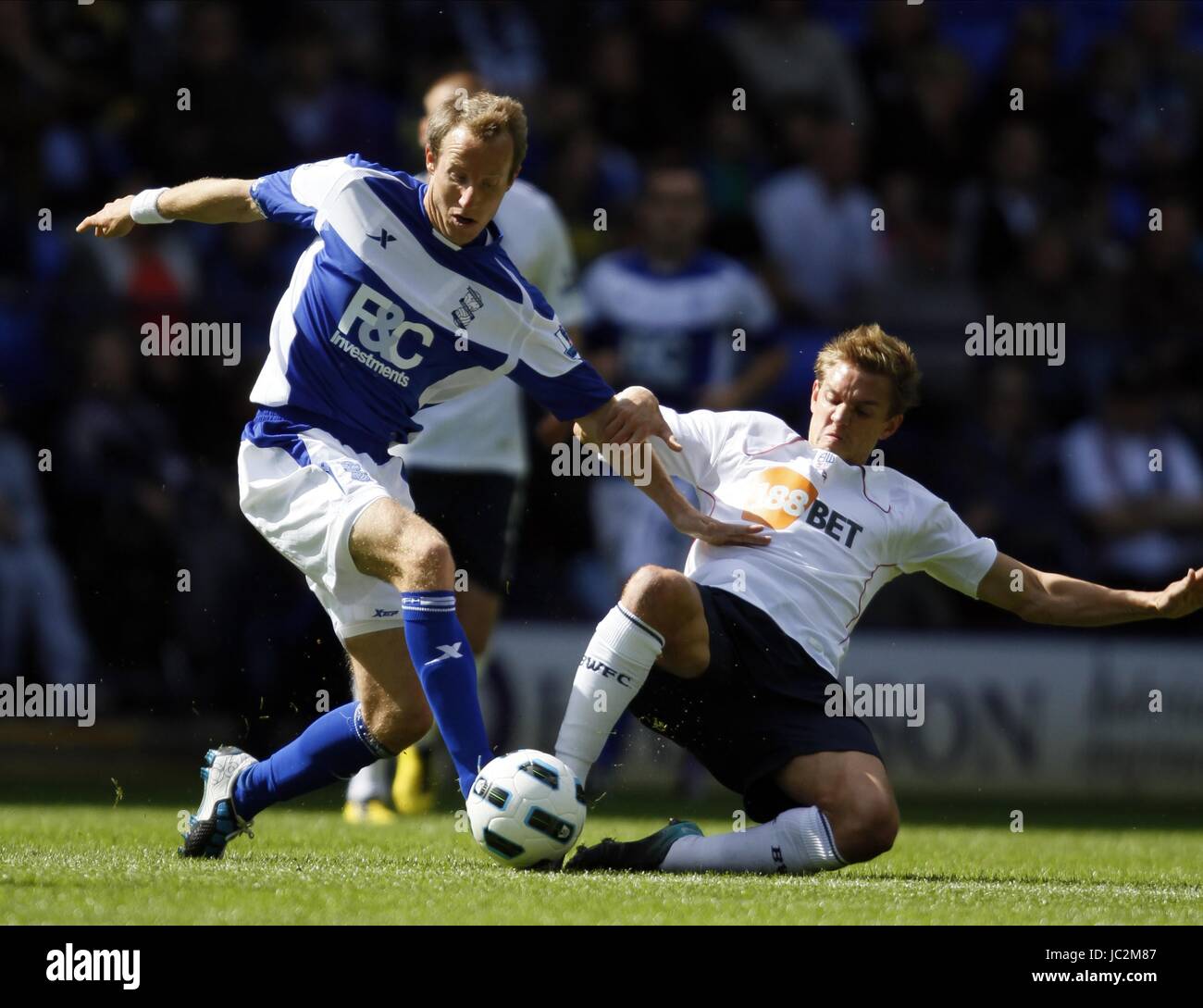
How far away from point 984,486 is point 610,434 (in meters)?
5.66

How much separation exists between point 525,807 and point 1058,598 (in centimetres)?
185

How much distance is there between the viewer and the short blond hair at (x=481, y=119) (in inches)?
188

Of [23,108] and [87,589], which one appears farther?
[23,108]

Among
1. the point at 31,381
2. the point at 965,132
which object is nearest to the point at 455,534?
the point at 31,381

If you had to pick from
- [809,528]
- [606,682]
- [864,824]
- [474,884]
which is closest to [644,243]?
[809,528]

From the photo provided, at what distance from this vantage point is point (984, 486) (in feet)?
33.7

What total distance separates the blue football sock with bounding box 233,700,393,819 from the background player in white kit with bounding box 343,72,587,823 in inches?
69.7

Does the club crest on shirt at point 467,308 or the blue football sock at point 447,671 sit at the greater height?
the club crest on shirt at point 467,308

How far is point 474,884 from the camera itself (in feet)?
14.2

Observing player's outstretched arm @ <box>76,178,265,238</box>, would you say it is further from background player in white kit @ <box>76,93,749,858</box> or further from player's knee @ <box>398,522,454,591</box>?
player's knee @ <box>398,522,454,591</box>

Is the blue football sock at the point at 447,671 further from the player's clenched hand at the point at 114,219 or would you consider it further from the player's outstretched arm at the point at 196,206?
the player's clenched hand at the point at 114,219

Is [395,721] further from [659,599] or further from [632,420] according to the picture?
[632,420]

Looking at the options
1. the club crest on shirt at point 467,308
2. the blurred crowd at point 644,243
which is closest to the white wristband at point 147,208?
the club crest on shirt at point 467,308
